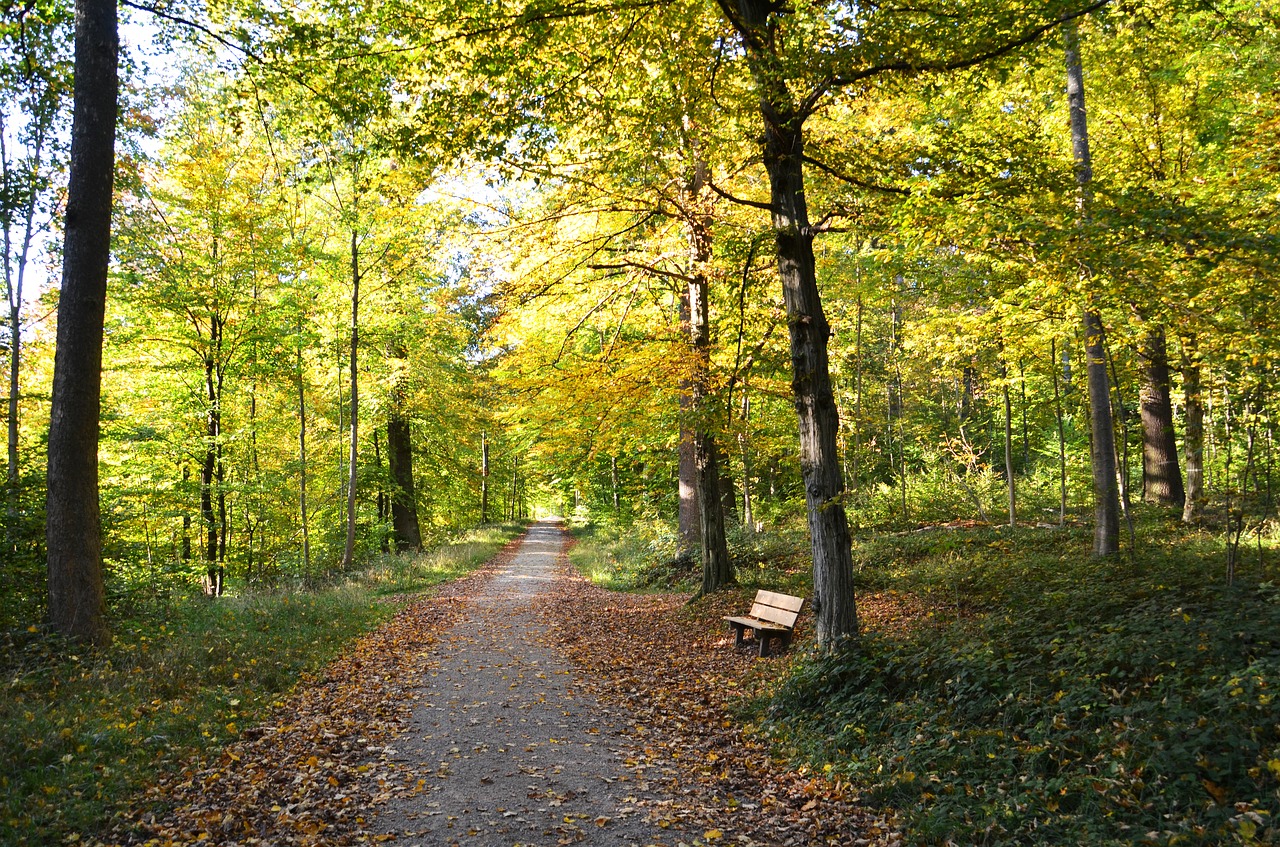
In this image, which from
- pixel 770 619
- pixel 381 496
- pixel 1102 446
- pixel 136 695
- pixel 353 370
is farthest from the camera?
pixel 381 496

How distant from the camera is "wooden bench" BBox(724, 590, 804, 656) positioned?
8242mm

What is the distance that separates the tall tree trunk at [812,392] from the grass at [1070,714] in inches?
18.7

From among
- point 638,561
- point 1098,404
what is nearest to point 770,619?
point 1098,404

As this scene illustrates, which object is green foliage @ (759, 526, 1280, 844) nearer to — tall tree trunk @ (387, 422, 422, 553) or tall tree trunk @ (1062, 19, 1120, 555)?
tall tree trunk @ (1062, 19, 1120, 555)

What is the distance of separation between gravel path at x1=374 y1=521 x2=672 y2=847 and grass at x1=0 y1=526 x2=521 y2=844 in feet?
5.46

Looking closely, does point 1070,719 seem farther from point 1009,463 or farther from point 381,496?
point 381,496

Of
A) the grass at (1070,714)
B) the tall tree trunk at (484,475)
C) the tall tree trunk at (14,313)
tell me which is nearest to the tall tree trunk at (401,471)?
the tall tree trunk at (14,313)

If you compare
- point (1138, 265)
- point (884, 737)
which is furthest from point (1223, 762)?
point (1138, 265)

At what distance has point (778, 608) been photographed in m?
8.60

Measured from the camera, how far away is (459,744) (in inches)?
232

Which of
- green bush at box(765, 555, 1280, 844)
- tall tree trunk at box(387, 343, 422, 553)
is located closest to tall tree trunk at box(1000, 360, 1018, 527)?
green bush at box(765, 555, 1280, 844)

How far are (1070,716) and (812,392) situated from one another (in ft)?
11.2

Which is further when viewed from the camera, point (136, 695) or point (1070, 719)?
point (136, 695)

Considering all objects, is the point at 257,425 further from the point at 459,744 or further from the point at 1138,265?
the point at 1138,265
